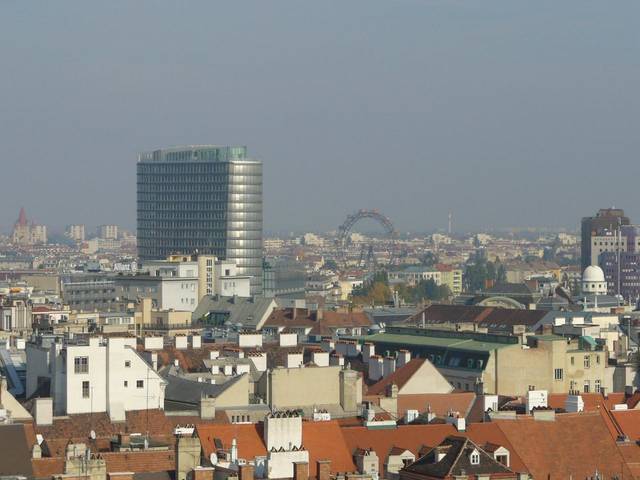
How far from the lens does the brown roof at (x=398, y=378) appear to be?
78.0 m

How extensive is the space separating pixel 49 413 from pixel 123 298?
10739 cm

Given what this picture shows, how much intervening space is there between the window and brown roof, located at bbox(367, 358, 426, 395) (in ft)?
39.6

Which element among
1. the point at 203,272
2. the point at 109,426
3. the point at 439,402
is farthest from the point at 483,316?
the point at 109,426

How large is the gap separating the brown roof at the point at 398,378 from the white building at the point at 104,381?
403 inches

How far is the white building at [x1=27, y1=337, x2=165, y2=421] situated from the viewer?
69250 millimetres

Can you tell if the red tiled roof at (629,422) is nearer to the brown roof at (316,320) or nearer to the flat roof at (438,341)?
the flat roof at (438,341)

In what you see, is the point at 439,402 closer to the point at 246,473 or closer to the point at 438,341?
the point at 438,341

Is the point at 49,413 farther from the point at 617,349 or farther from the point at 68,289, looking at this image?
the point at 68,289

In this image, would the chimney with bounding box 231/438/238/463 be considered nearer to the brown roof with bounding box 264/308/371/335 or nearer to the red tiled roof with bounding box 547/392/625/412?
the red tiled roof with bounding box 547/392/625/412

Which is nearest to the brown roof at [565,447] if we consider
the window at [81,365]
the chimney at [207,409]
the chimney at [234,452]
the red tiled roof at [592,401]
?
the red tiled roof at [592,401]

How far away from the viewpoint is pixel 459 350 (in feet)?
295

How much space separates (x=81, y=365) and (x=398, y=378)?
14.1m

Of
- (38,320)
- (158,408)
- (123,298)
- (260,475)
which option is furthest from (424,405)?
(123,298)

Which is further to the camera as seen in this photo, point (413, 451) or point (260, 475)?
Result: point (413, 451)
